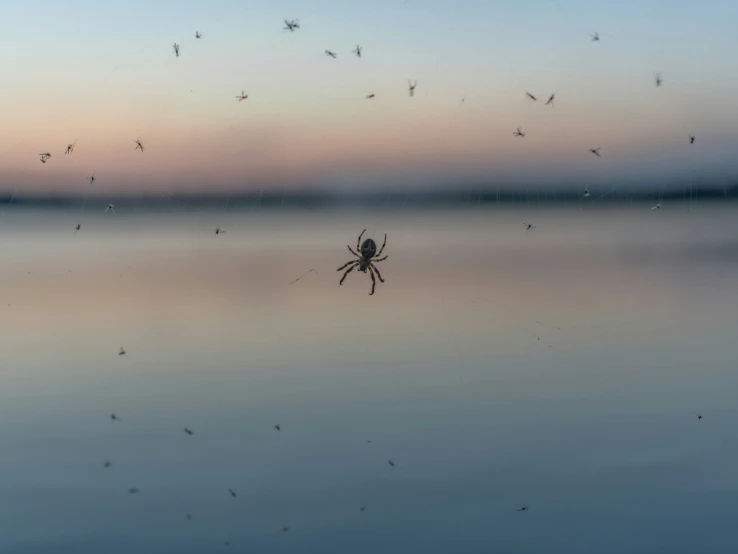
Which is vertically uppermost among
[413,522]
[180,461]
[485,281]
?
[485,281]

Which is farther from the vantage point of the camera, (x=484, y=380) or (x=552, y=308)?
(x=552, y=308)

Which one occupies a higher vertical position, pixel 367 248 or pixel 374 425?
pixel 367 248

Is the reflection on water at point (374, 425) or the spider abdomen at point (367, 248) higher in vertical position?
the spider abdomen at point (367, 248)

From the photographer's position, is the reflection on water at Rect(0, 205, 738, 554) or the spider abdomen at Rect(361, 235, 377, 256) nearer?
the reflection on water at Rect(0, 205, 738, 554)

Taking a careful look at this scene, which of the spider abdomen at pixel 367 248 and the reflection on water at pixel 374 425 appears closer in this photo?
the reflection on water at pixel 374 425

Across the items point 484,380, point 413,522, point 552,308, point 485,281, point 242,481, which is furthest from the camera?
point 485,281

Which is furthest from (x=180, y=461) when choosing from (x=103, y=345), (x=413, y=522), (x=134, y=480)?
(x=103, y=345)

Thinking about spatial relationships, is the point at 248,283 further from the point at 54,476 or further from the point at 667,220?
the point at 667,220

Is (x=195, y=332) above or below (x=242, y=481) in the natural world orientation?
above
